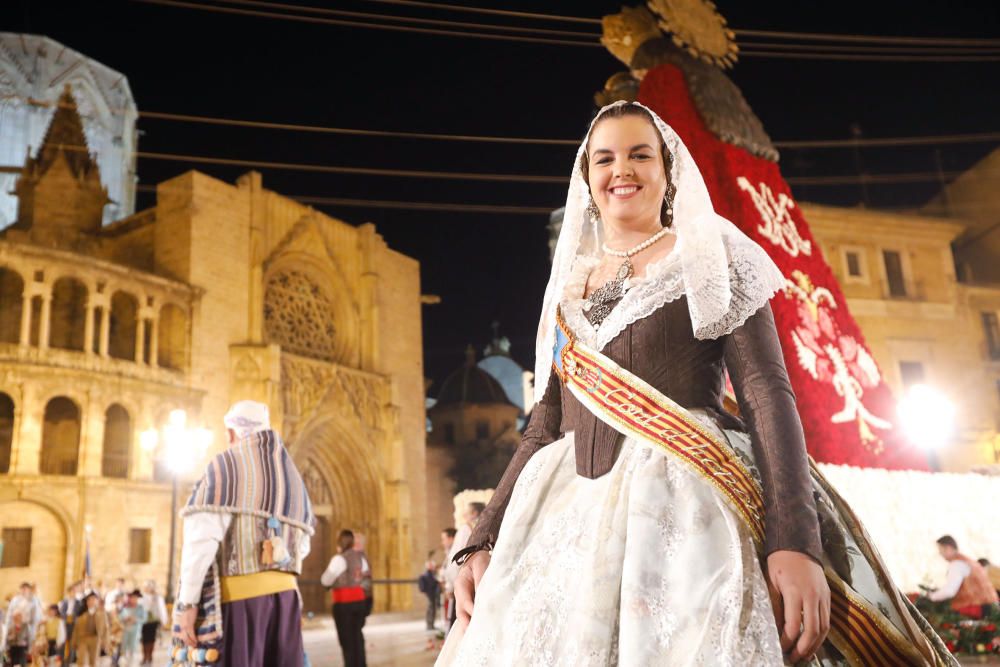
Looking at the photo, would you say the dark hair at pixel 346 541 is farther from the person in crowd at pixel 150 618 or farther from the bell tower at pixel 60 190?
the bell tower at pixel 60 190

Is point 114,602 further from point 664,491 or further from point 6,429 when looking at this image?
point 664,491

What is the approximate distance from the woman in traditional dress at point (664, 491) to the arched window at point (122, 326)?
2151 centimetres

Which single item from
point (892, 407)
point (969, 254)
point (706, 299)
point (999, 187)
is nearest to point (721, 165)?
point (892, 407)

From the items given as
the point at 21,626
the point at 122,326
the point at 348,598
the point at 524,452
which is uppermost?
the point at 122,326

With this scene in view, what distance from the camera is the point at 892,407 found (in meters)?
6.60

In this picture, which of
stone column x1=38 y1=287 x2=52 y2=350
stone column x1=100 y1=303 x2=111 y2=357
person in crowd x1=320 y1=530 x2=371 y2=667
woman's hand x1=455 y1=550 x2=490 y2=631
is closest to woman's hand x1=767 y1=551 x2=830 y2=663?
woman's hand x1=455 y1=550 x2=490 y2=631

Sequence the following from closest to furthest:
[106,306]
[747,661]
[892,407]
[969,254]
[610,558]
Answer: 1. [747,661]
2. [610,558]
3. [892,407]
4. [106,306]
5. [969,254]

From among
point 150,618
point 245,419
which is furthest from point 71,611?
point 245,419

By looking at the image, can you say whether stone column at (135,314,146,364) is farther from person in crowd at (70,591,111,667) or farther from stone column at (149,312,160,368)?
person in crowd at (70,591,111,667)

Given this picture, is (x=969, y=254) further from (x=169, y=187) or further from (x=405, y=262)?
(x=169, y=187)

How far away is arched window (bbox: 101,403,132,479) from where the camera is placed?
1988cm

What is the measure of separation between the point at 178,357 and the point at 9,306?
12.7 ft

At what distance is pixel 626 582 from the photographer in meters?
1.34

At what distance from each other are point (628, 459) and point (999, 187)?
26579mm
